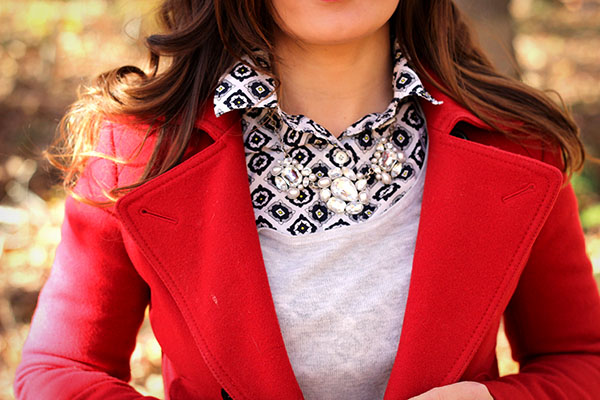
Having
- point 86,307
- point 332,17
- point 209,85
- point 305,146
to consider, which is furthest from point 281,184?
point 86,307

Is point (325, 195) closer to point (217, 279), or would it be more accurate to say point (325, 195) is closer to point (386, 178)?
point (386, 178)

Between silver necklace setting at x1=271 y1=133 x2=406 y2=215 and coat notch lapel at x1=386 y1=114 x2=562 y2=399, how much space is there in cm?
15

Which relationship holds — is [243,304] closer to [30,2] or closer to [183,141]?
[183,141]

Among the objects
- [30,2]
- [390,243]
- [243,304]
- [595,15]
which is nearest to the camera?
[243,304]

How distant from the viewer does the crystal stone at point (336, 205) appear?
1.66 meters

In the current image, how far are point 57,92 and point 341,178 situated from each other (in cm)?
A: 505

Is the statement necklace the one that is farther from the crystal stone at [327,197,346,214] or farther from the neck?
the neck

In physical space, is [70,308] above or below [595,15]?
below

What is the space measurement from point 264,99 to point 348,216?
0.40 m

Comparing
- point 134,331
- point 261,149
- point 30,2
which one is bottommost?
point 134,331

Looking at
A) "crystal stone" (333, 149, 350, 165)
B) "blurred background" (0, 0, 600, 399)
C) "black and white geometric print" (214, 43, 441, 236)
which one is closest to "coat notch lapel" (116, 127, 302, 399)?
"black and white geometric print" (214, 43, 441, 236)

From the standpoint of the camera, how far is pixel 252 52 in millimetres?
1725

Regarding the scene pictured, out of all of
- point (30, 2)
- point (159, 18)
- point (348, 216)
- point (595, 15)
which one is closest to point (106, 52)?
point (30, 2)

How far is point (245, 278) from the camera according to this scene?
1.52 meters
